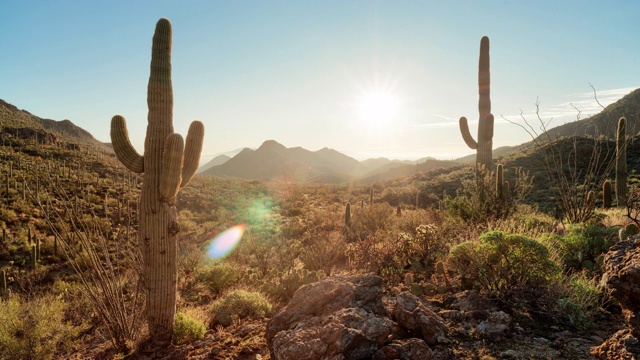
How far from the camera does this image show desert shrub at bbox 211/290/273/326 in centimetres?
589

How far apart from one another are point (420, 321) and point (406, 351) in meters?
0.54

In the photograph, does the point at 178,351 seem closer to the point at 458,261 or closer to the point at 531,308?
the point at 458,261

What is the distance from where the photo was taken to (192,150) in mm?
5715

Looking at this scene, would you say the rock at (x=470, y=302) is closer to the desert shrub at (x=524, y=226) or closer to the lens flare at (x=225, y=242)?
the desert shrub at (x=524, y=226)

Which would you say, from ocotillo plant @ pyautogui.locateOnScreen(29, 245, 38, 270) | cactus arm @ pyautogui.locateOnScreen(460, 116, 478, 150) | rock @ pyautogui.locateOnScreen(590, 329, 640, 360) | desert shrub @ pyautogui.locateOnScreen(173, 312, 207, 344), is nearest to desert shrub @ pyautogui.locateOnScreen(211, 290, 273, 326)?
desert shrub @ pyautogui.locateOnScreen(173, 312, 207, 344)

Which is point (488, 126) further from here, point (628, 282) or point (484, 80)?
point (628, 282)

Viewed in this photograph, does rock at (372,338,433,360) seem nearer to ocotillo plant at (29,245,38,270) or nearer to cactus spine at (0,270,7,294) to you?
cactus spine at (0,270,7,294)

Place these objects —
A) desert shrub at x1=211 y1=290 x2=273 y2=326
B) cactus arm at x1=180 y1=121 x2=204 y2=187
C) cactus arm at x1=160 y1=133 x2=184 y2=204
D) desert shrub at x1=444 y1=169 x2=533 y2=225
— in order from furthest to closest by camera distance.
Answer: desert shrub at x1=444 y1=169 x2=533 y2=225, desert shrub at x1=211 y1=290 x2=273 y2=326, cactus arm at x1=180 y1=121 x2=204 y2=187, cactus arm at x1=160 y1=133 x2=184 y2=204

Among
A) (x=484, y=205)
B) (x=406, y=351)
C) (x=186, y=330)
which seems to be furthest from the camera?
(x=484, y=205)

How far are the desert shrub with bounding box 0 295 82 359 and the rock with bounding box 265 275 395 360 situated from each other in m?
3.87

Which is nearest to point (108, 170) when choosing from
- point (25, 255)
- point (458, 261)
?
point (25, 255)

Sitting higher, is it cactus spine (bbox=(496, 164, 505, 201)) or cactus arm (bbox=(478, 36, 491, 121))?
cactus arm (bbox=(478, 36, 491, 121))

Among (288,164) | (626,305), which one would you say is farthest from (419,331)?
(288,164)

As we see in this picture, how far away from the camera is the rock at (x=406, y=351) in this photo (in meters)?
3.46
